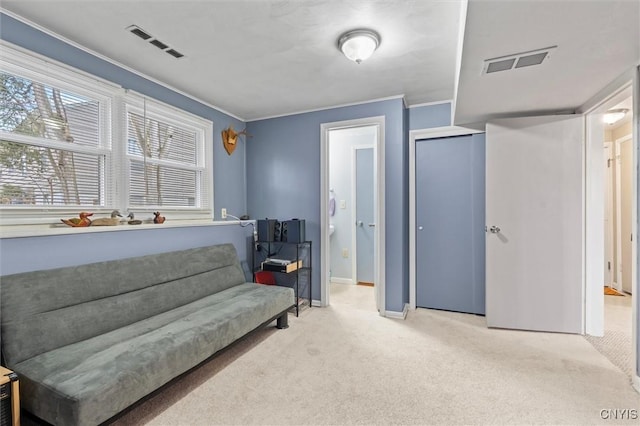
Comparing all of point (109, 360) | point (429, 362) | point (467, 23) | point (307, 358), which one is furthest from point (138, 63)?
point (429, 362)

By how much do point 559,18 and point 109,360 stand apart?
2.86 m

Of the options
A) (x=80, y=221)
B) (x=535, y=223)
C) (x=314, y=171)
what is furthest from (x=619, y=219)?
(x=80, y=221)

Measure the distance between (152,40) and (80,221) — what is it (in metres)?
1.41

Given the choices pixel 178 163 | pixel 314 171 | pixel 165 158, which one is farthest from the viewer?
pixel 314 171

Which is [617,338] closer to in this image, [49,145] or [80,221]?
[80,221]

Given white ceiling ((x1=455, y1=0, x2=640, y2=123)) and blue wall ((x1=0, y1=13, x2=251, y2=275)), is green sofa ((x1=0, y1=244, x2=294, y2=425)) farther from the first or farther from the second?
white ceiling ((x1=455, y1=0, x2=640, y2=123))

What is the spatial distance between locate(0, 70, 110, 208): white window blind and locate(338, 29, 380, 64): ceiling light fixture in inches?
78.4

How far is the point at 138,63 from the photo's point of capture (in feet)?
8.29

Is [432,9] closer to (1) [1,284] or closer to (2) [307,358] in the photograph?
(2) [307,358]

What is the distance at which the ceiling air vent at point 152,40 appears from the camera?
2055 millimetres

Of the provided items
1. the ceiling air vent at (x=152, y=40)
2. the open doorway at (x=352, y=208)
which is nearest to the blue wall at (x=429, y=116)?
the open doorway at (x=352, y=208)

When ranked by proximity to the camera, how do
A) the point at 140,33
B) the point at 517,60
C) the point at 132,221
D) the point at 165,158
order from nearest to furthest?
the point at 517,60, the point at 140,33, the point at 132,221, the point at 165,158

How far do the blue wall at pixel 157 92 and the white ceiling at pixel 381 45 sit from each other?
83mm

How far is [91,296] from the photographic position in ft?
6.56
